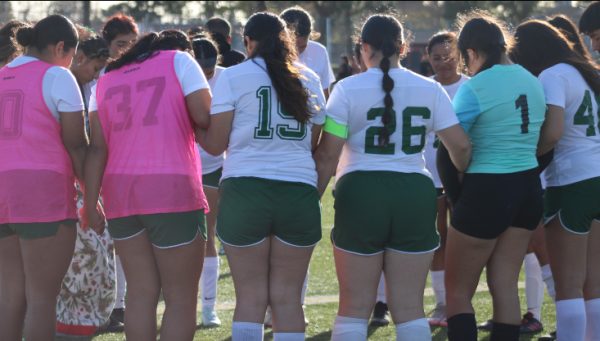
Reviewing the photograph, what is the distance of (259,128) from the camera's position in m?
4.82

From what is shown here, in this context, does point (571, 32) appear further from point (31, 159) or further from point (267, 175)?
point (31, 159)

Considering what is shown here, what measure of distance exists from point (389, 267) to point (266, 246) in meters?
0.65

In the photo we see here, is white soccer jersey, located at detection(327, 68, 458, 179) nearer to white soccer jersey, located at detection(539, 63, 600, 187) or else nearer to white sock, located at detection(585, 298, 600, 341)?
white soccer jersey, located at detection(539, 63, 600, 187)

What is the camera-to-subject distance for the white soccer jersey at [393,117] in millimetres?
4895

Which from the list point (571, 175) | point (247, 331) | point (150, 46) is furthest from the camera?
point (571, 175)

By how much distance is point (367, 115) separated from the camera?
16.1 feet

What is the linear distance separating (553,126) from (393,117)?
3.34 feet

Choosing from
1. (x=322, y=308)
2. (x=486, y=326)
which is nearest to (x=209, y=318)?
(x=322, y=308)

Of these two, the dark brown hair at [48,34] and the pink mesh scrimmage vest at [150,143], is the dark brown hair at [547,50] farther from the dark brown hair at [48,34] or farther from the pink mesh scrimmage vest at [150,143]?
the dark brown hair at [48,34]

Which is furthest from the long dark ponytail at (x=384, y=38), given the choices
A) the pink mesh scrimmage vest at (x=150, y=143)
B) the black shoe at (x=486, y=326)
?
the black shoe at (x=486, y=326)

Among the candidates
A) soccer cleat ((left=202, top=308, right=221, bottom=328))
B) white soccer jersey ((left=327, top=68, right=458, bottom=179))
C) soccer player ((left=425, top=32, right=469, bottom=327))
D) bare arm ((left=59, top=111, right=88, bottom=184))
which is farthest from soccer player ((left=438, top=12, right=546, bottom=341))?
soccer cleat ((left=202, top=308, right=221, bottom=328))

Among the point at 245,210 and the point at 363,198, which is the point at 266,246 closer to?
the point at 245,210

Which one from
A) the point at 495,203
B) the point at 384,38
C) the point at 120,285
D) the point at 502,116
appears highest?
the point at 384,38

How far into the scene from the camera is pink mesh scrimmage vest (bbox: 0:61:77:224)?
5043 millimetres
